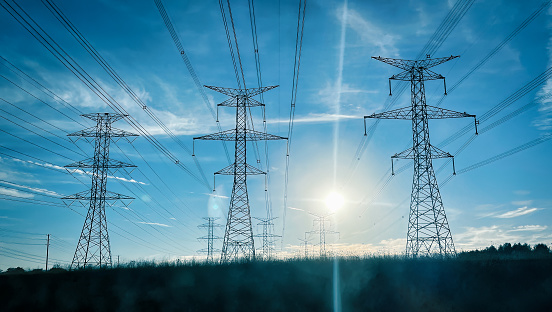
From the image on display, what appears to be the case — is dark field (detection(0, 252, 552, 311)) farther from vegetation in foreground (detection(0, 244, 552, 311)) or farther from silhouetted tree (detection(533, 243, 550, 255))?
silhouetted tree (detection(533, 243, 550, 255))

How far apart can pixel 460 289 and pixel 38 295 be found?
800 inches

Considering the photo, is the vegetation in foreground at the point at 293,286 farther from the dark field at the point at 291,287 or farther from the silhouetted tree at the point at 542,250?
the silhouetted tree at the point at 542,250

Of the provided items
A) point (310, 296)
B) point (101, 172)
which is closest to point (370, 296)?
point (310, 296)

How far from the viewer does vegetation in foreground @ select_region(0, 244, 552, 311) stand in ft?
63.1

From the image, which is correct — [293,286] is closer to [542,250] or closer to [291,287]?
[291,287]

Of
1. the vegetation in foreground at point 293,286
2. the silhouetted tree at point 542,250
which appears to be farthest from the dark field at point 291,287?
the silhouetted tree at point 542,250

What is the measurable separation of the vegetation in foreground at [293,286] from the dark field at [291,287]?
0.15ft

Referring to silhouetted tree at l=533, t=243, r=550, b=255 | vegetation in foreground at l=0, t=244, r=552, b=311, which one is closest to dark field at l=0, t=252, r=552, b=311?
vegetation in foreground at l=0, t=244, r=552, b=311

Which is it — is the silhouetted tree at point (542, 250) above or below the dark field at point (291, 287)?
above

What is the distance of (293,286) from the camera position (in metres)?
21.6

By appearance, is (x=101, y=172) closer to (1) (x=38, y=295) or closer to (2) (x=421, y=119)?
(1) (x=38, y=295)

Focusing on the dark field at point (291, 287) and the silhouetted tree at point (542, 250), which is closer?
the dark field at point (291, 287)

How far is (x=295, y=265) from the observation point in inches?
938

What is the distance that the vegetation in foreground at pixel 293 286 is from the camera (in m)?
19.2
